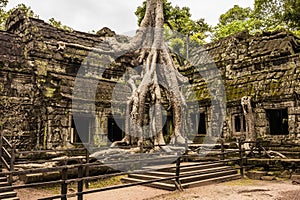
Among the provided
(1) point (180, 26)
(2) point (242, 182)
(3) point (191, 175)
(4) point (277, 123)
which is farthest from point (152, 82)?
(1) point (180, 26)

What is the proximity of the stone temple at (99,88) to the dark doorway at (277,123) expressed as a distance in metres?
0.04

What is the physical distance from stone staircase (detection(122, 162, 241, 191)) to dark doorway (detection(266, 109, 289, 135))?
3.31m

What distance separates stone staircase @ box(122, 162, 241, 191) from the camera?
762 cm

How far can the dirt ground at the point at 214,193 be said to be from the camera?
643cm

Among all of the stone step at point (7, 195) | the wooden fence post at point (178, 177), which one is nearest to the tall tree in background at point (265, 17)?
the wooden fence post at point (178, 177)

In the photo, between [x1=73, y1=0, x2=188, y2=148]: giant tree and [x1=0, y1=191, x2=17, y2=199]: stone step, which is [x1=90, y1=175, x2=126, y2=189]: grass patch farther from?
[x1=0, y1=191, x2=17, y2=199]: stone step

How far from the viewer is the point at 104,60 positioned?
14141 mm

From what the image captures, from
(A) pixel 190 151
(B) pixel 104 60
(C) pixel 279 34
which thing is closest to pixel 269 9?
(C) pixel 279 34

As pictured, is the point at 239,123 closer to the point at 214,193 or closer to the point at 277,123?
the point at 277,123

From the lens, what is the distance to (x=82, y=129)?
40.3ft

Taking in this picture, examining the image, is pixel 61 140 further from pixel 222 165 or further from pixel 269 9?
pixel 269 9

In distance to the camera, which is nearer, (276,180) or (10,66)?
(276,180)

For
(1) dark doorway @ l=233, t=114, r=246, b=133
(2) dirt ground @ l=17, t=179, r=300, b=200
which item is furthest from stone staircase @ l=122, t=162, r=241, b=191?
(1) dark doorway @ l=233, t=114, r=246, b=133

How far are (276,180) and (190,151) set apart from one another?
135 inches
